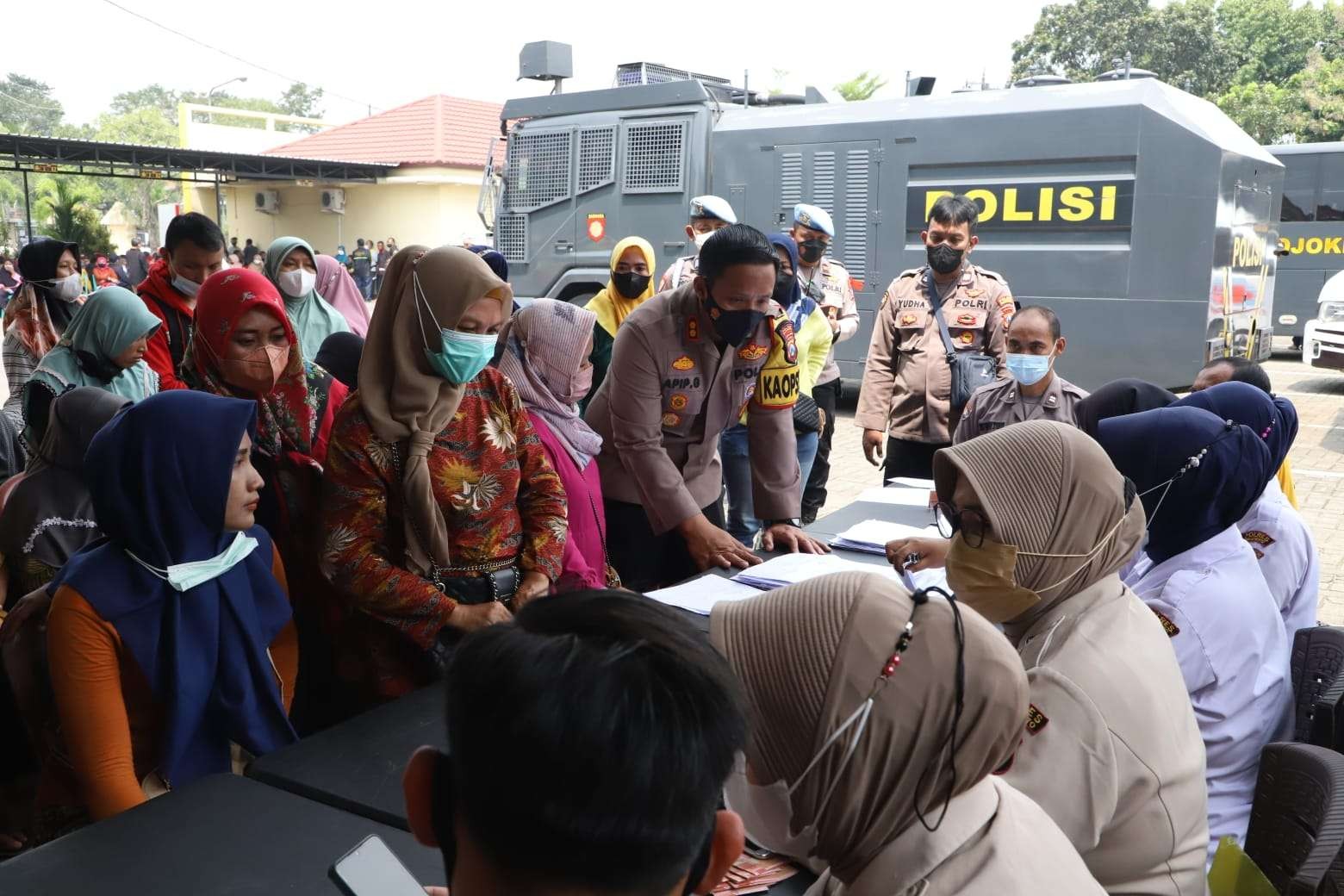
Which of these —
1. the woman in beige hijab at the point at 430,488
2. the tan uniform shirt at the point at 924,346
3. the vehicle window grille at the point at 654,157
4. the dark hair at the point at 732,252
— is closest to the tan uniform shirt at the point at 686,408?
the dark hair at the point at 732,252

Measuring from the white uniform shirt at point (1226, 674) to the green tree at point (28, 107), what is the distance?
6289 cm

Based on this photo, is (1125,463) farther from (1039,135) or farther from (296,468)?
(1039,135)

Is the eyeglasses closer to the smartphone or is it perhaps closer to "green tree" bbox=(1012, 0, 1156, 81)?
the smartphone

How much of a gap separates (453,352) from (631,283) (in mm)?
2433

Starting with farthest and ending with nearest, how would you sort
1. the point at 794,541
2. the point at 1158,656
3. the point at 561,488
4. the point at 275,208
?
1. the point at 275,208
2. the point at 794,541
3. the point at 561,488
4. the point at 1158,656

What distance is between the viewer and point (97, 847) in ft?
4.83

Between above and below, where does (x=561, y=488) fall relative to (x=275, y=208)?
below

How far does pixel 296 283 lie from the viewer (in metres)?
4.12

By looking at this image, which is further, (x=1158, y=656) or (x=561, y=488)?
(x=561, y=488)

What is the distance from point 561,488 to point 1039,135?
21.6ft

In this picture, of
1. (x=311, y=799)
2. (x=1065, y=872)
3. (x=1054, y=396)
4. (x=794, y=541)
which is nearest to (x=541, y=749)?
(x=1065, y=872)

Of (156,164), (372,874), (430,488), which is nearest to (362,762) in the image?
(430,488)

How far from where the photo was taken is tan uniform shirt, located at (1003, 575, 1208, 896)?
1.42 metres

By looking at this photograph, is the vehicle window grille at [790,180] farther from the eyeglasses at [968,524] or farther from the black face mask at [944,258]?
the eyeglasses at [968,524]
